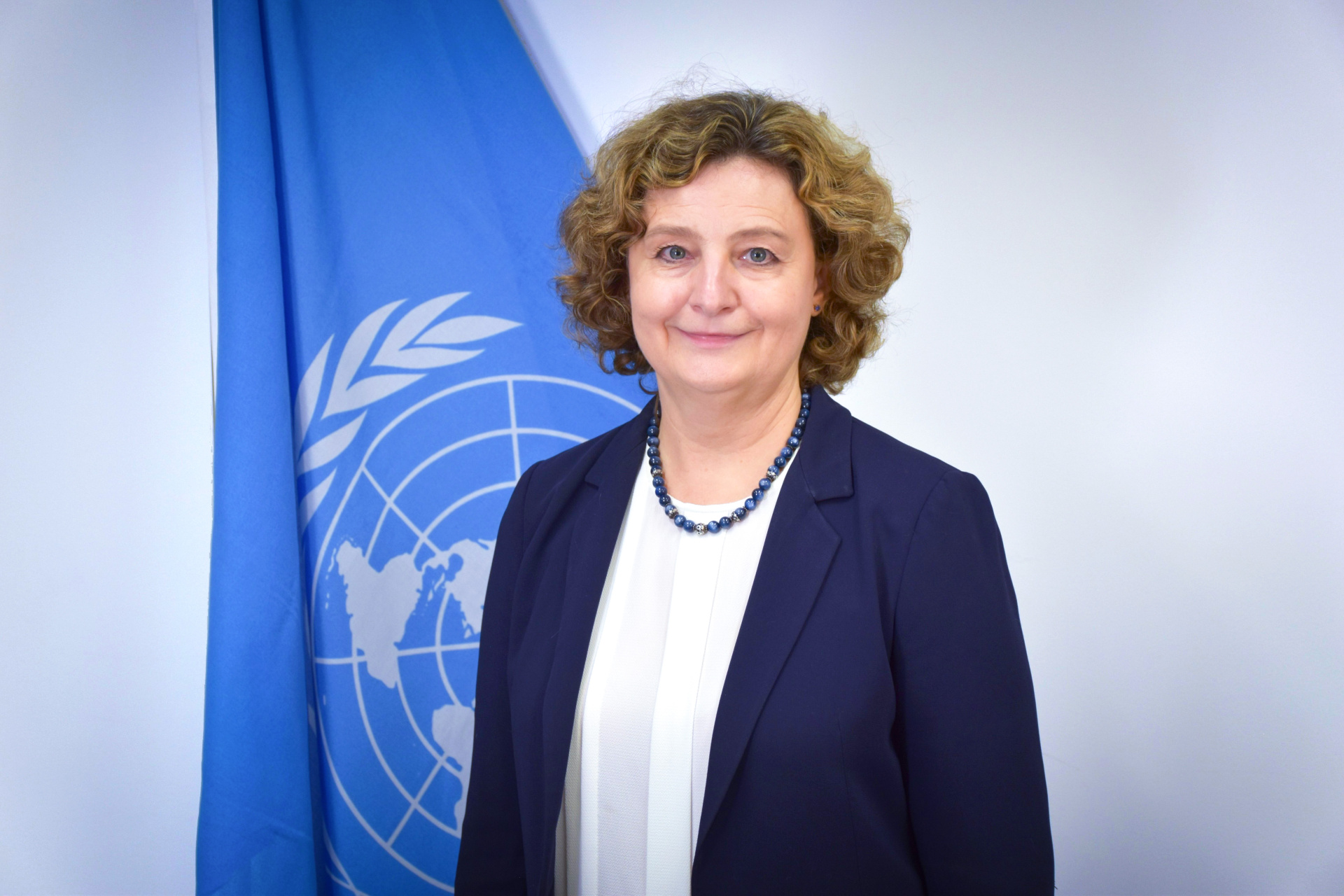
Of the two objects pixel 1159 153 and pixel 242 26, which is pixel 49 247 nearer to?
pixel 242 26

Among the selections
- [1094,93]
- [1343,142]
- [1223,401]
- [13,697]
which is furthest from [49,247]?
[1343,142]

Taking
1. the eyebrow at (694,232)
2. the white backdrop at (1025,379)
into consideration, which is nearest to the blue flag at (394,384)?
the white backdrop at (1025,379)

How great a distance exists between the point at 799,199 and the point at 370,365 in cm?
129

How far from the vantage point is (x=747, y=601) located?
1.32 metres

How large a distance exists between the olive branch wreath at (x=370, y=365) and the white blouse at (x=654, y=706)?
100 cm

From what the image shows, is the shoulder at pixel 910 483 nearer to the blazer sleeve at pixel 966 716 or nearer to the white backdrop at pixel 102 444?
the blazer sleeve at pixel 966 716

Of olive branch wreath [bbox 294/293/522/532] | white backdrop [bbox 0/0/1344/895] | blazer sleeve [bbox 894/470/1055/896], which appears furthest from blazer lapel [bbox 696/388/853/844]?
olive branch wreath [bbox 294/293/522/532]

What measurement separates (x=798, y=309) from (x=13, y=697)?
7.27 feet

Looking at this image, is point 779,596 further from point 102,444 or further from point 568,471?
point 102,444

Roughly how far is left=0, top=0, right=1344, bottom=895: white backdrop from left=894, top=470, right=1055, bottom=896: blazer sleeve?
102cm

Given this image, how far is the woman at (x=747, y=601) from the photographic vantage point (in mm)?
1208

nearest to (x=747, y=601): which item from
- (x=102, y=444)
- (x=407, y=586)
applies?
(x=407, y=586)

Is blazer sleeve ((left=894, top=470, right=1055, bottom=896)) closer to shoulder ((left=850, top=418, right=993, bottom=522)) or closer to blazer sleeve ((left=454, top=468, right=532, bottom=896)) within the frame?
shoulder ((left=850, top=418, right=993, bottom=522))

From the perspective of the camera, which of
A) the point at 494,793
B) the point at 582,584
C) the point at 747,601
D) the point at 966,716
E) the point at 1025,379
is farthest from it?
the point at 1025,379
